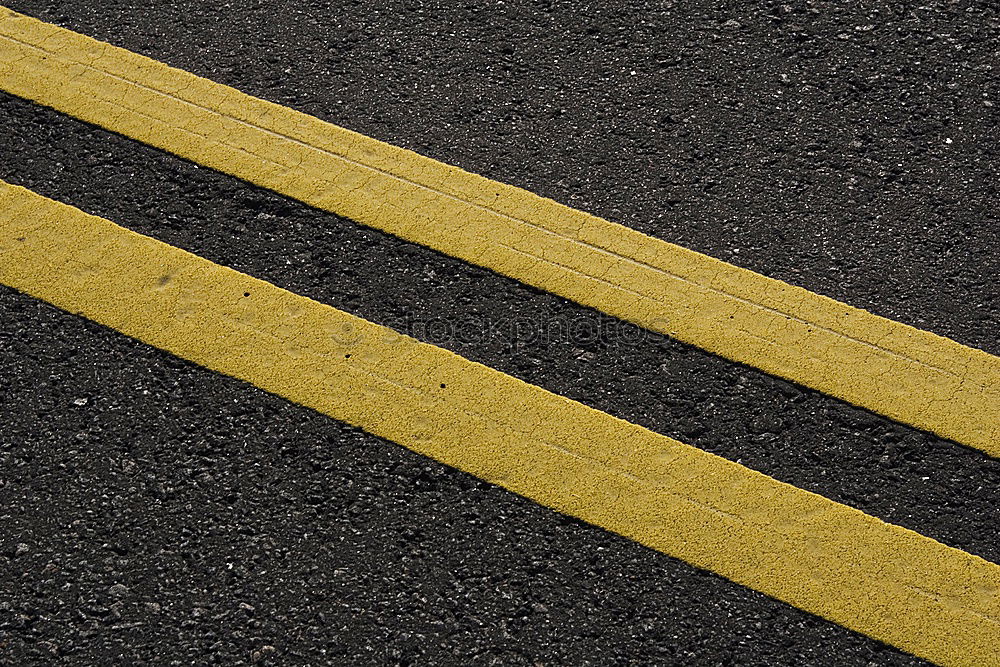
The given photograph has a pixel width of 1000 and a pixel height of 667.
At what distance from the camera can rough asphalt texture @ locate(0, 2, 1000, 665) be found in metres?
2.24

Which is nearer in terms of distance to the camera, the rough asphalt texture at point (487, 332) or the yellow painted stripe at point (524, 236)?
the rough asphalt texture at point (487, 332)

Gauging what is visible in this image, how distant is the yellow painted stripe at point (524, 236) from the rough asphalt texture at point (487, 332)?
0.05 m

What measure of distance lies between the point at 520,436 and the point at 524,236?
0.57 m

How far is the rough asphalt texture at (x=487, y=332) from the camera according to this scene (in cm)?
224

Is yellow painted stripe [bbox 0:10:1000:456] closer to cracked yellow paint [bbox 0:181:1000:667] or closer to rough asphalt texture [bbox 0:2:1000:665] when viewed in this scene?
rough asphalt texture [bbox 0:2:1000:665]

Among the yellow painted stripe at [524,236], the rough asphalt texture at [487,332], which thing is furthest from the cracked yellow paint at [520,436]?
the yellow painted stripe at [524,236]

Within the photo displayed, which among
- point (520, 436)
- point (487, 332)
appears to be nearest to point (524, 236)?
point (487, 332)

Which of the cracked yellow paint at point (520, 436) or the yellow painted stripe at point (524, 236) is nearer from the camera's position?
the cracked yellow paint at point (520, 436)

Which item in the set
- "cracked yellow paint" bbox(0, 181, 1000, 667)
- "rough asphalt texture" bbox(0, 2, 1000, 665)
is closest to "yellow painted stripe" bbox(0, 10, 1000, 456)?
"rough asphalt texture" bbox(0, 2, 1000, 665)

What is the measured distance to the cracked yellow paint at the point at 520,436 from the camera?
228 cm

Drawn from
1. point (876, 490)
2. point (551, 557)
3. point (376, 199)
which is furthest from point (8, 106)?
point (876, 490)

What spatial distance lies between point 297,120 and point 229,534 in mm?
1213

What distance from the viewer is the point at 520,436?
2449 millimetres

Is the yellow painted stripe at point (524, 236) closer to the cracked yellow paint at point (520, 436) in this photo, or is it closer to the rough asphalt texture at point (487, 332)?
the rough asphalt texture at point (487, 332)
